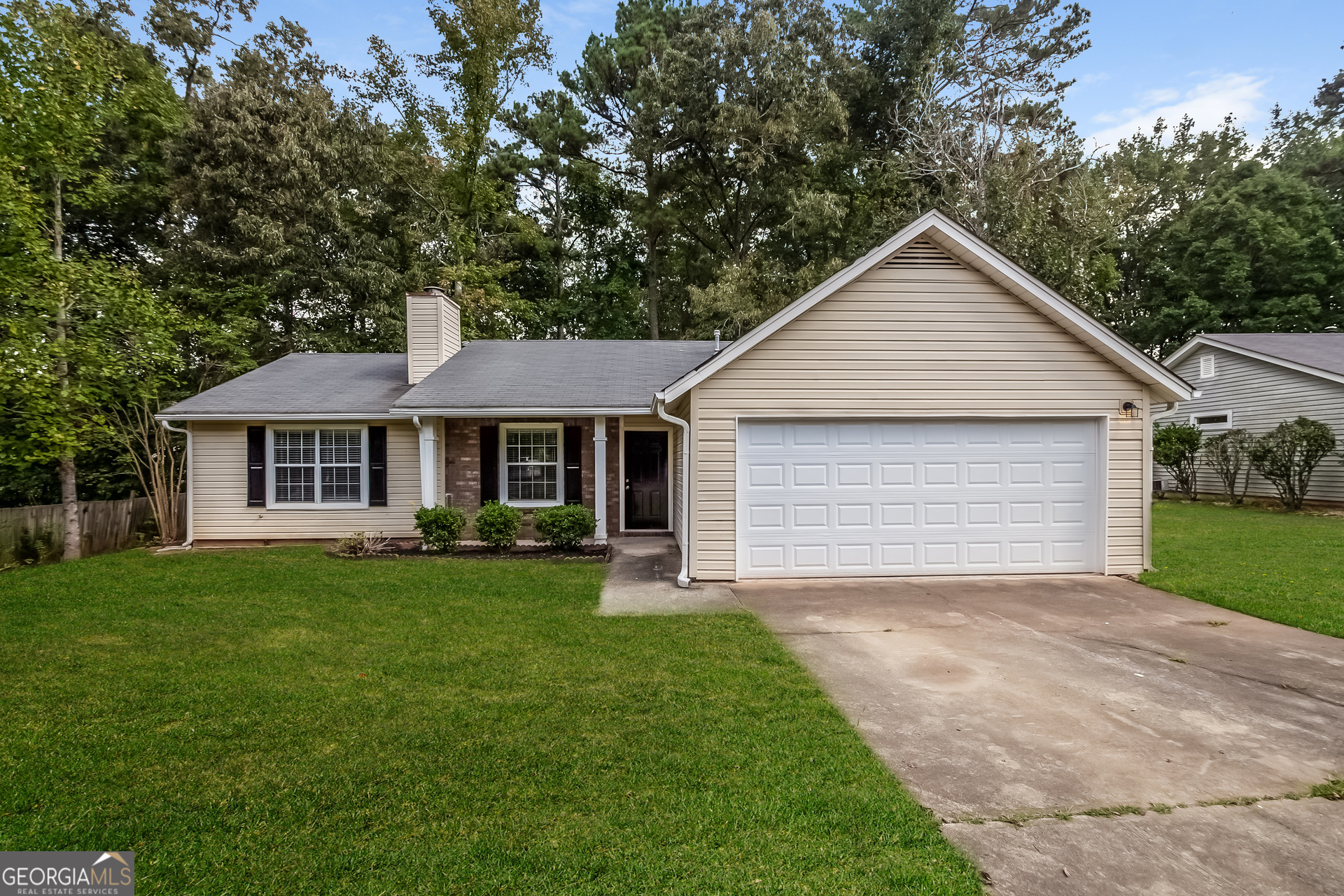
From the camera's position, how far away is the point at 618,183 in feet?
84.4

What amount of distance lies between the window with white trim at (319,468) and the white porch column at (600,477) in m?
4.45

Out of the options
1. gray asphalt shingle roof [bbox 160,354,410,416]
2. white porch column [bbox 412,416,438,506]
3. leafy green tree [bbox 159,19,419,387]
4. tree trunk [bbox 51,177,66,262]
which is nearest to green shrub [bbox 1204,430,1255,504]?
white porch column [bbox 412,416,438,506]

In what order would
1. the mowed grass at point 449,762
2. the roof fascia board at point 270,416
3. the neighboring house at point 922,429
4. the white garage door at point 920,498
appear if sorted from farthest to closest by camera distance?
the roof fascia board at point 270,416
the white garage door at point 920,498
the neighboring house at point 922,429
the mowed grass at point 449,762

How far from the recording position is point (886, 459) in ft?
27.6

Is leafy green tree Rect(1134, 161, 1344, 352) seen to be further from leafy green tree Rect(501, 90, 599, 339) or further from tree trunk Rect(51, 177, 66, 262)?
tree trunk Rect(51, 177, 66, 262)

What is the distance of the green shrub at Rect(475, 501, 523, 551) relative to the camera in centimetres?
1049

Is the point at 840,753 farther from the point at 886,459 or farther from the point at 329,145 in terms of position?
the point at 329,145

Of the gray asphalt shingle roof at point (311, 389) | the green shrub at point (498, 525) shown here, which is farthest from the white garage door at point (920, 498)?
the gray asphalt shingle roof at point (311, 389)

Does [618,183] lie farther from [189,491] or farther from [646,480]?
[189,491]

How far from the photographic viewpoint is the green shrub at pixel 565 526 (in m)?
10.5

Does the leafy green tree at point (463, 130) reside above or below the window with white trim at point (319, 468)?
above

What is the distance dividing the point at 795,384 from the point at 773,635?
344cm

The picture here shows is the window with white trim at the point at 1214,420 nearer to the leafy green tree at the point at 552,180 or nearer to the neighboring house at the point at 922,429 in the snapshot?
the neighboring house at the point at 922,429

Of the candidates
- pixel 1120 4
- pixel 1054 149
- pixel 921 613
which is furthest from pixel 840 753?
pixel 1054 149
